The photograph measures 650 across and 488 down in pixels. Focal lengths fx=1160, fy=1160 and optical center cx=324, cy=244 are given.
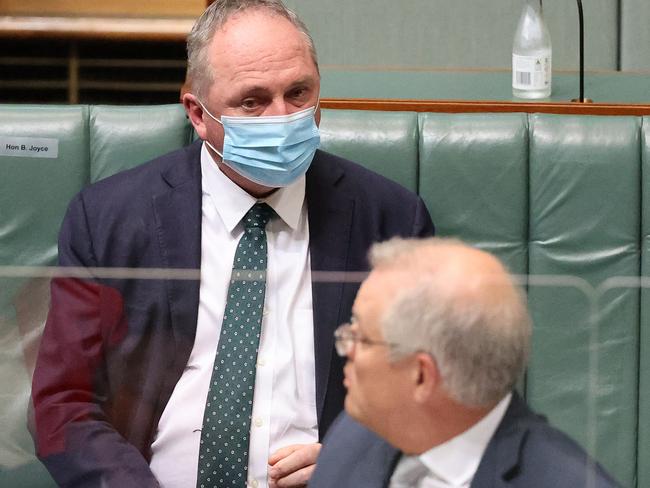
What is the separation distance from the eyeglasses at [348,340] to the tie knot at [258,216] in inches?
21.6

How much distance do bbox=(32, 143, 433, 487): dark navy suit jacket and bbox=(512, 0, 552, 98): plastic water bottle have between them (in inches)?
28.9

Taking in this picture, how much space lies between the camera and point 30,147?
76.4 inches

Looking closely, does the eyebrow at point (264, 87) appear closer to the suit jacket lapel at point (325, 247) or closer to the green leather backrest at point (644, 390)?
the suit jacket lapel at point (325, 247)

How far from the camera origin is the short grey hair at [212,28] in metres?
1.76

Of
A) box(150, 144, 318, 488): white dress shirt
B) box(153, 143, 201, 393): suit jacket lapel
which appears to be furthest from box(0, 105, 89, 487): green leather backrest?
box(150, 144, 318, 488): white dress shirt

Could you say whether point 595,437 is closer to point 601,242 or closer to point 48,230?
point 601,242

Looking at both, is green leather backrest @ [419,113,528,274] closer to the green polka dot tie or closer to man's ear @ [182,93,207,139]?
man's ear @ [182,93,207,139]

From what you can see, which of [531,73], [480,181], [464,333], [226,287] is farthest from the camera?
[531,73]

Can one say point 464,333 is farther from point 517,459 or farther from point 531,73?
point 531,73

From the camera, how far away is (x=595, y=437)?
3.45 ft

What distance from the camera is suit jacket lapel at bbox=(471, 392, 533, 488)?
973mm

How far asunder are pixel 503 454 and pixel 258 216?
0.72 meters

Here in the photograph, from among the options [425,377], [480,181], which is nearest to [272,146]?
[480,181]

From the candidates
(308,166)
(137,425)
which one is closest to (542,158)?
(308,166)
